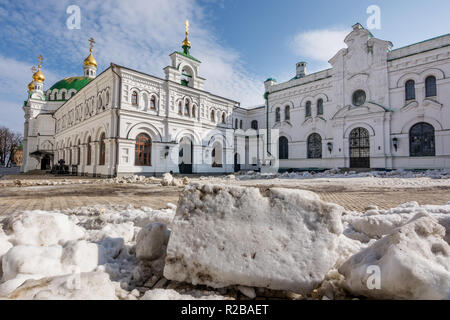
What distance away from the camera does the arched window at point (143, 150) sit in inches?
691

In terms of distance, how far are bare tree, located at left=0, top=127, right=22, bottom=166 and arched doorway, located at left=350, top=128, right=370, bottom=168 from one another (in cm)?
6673

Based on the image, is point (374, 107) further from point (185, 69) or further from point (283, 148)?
point (185, 69)

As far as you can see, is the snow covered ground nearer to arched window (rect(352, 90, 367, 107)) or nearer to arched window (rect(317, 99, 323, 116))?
arched window (rect(352, 90, 367, 107))

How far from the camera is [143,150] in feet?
58.6

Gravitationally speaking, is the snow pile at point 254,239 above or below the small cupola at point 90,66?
below

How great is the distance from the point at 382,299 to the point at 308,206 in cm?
74

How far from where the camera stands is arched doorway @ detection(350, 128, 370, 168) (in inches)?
711

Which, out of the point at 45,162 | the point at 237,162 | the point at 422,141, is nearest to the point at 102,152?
the point at 237,162

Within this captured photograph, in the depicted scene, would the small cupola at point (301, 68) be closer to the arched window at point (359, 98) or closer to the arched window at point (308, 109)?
the arched window at point (308, 109)

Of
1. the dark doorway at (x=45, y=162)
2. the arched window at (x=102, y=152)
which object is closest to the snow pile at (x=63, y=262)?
the arched window at (x=102, y=152)

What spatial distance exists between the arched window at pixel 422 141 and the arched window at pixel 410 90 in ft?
6.93

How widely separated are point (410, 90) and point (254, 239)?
68.6 ft

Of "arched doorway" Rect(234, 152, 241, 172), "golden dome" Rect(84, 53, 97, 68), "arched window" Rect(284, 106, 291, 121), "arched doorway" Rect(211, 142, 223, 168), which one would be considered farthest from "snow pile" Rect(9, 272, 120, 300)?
"golden dome" Rect(84, 53, 97, 68)

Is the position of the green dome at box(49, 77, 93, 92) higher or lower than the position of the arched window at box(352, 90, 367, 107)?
higher
